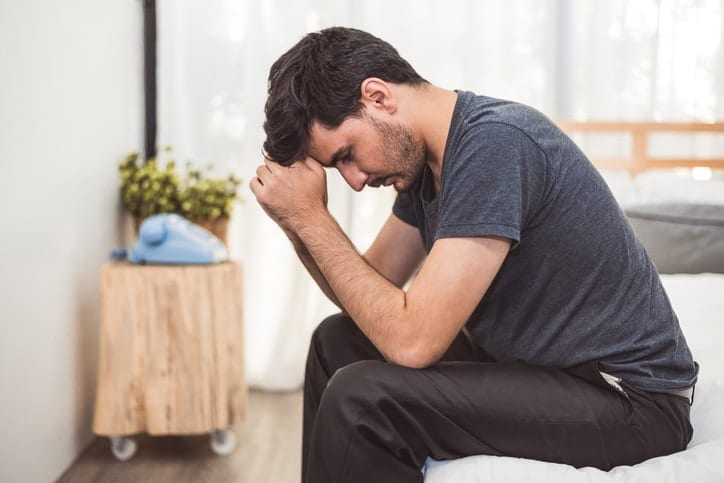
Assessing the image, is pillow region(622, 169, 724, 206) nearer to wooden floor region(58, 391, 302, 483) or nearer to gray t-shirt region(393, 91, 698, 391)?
gray t-shirt region(393, 91, 698, 391)

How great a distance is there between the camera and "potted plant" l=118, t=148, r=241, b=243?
2.34 meters

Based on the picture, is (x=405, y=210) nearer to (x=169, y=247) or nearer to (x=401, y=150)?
(x=401, y=150)

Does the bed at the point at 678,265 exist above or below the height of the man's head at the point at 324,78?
below

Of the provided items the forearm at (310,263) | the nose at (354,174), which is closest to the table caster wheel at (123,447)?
the forearm at (310,263)

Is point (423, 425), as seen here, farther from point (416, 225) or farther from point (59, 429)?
point (59, 429)

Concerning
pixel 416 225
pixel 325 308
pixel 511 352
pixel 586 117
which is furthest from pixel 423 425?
pixel 586 117

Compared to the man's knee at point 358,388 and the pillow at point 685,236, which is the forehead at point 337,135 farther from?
the pillow at point 685,236

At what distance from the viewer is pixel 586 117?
276 cm

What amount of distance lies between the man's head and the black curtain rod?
4.89 feet

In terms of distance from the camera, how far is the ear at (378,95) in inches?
48.1

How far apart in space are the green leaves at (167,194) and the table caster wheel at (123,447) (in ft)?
2.20

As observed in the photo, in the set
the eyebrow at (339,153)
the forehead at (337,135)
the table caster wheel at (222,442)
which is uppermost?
the forehead at (337,135)

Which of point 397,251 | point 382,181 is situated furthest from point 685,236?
point 382,181

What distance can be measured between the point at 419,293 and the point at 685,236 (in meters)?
1.13
